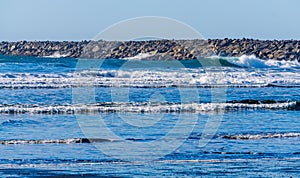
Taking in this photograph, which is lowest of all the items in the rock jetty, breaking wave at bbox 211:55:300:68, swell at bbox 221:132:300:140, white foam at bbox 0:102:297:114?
swell at bbox 221:132:300:140

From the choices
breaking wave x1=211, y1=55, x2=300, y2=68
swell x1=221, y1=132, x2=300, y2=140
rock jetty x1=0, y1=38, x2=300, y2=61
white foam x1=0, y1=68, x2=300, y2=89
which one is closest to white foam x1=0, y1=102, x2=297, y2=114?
swell x1=221, y1=132, x2=300, y2=140

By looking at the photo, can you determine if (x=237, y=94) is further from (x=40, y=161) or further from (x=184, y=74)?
(x=40, y=161)

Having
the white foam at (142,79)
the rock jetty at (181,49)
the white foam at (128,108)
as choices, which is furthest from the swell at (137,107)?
the rock jetty at (181,49)

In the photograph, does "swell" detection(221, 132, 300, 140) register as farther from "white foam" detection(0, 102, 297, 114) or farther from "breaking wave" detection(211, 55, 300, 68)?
"breaking wave" detection(211, 55, 300, 68)

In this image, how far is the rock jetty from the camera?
8156 cm

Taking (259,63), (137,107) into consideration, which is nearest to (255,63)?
(259,63)

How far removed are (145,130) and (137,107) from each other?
646 centimetres

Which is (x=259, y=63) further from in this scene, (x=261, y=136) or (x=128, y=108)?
(x=261, y=136)

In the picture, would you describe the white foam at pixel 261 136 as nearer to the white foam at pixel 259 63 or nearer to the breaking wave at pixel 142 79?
the breaking wave at pixel 142 79

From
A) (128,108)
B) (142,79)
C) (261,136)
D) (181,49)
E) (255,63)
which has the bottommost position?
(261,136)

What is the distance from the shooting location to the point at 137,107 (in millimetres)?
28906

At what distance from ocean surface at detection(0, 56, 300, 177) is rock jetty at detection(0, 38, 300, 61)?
122 ft

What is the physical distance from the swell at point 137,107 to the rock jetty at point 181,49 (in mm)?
46053

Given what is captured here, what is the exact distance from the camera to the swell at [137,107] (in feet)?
90.8
